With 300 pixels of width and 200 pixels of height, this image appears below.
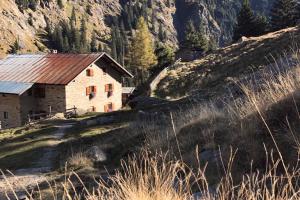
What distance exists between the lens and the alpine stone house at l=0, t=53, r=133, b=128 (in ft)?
136

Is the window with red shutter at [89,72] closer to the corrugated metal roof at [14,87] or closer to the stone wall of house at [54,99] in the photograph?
the stone wall of house at [54,99]

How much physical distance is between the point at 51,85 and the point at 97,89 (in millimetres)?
5855

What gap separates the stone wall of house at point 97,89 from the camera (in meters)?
42.3

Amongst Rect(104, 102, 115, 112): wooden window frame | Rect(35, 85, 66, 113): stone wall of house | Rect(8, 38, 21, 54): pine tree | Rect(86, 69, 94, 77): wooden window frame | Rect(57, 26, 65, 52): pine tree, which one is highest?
Rect(57, 26, 65, 52): pine tree

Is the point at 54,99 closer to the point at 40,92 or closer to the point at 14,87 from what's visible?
the point at 40,92

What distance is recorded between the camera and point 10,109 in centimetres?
4200

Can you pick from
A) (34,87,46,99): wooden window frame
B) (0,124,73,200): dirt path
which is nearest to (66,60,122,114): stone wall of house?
(34,87,46,99): wooden window frame

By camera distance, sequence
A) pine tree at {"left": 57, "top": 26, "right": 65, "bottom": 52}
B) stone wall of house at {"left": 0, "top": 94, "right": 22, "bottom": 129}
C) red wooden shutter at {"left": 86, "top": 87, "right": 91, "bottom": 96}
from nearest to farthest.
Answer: stone wall of house at {"left": 0, "top": 94, "right": 22, "bottom": 129} < red wooden shutter at {"left": 86, "top": 87, "right": 91, "bottom": 96} < pine tree at {"left": 57, "top": 26, "right": 65, "bottom": 52}

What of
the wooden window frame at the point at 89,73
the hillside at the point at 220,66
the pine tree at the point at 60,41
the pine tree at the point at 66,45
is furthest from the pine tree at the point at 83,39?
the wooden window frame at the point at 89,73

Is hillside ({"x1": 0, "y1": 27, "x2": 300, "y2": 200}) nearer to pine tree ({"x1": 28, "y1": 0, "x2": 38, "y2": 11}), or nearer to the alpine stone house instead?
the alpine stone house

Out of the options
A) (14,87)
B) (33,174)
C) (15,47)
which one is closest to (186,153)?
(33,174)

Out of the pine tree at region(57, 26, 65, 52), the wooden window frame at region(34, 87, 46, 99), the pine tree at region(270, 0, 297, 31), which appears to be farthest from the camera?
the pine tree at region(57, 26, 65, 52)

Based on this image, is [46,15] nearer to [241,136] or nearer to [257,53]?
[257,53]

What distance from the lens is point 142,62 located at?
86.1m
